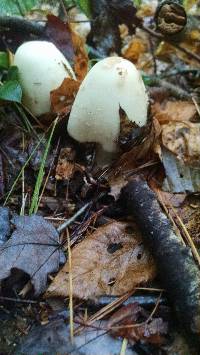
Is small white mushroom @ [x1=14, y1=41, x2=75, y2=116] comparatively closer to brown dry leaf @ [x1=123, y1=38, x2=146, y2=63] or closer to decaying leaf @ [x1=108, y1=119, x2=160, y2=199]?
decaying leaf @ [x1=108, y1=119, x2=160, y2=199]

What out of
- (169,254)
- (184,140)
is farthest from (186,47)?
(169,254)

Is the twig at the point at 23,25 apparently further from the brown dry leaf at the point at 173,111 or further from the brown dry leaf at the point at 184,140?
the brown dry leaf at the point at 184,140

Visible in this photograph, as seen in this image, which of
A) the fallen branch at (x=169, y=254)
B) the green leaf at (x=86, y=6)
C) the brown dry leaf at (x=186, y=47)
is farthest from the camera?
the brown dry leaf at (x=186, y=47)

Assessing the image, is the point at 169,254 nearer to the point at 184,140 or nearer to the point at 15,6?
the point at 184,140

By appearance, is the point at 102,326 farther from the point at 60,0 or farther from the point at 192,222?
the point at 60,0

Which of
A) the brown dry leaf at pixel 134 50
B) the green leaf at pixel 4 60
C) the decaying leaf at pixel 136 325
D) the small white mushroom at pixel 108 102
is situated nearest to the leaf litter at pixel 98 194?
the decaying leaf at pixel 136 325

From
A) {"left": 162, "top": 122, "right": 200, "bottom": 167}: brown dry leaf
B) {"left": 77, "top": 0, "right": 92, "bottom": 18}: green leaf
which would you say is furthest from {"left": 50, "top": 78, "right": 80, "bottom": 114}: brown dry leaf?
{"left": 77, "top": 0, "right": 92, "bottom": 18}: green leaf

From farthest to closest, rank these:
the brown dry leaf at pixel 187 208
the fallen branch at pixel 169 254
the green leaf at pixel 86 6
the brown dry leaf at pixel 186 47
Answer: the brown dry leaf at pixel 186 47, the green leaf at pixel 86 6, the brown dry leaf at pixel 187 208, the fallen branch at pixel 169 254

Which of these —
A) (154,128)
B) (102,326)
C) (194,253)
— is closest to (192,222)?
(194,253)
